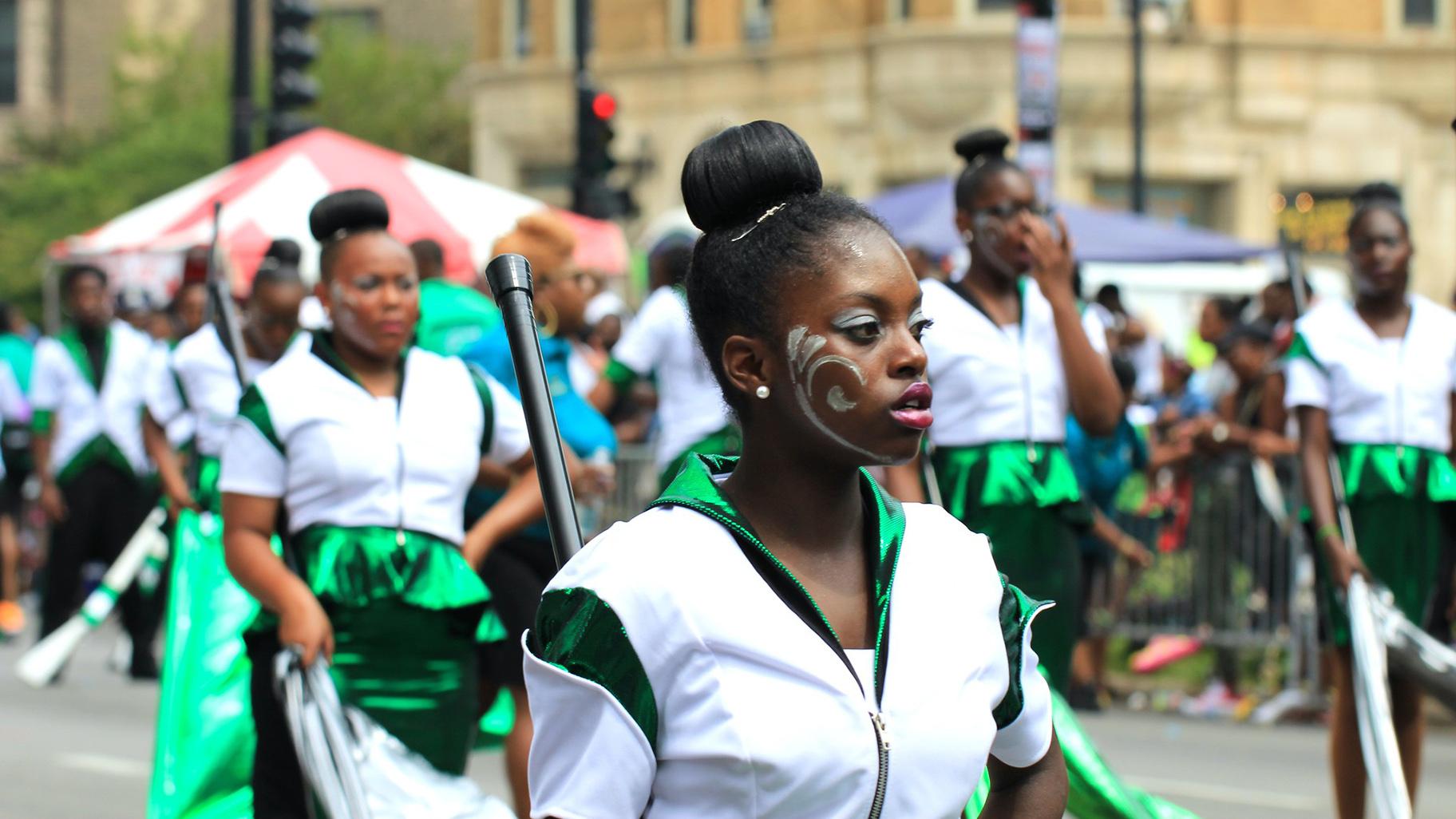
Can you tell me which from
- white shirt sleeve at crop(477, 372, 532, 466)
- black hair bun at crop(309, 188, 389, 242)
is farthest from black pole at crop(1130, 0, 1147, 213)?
black hair bun at crop(309, 188, 389, 242)

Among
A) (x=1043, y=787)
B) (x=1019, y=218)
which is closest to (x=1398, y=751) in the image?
(x=1019, y=218)

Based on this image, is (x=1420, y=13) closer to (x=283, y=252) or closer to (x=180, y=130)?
(x=180, y=130)

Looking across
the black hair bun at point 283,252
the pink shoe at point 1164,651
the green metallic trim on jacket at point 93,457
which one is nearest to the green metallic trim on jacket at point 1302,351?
the black hair bun at point 283,252

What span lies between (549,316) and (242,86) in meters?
12.1

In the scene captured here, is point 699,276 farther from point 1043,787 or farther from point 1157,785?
point 1157,785

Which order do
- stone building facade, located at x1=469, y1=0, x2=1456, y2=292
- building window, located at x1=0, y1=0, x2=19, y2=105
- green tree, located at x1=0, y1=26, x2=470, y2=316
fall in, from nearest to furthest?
stone building facade, located at x1=469, y1=0, x2=1456, y2=292, green tree, located at x1=0, y1=26, x2=470, y2=316, building window, located at x1=0, y1=0, x2=19, y2=105

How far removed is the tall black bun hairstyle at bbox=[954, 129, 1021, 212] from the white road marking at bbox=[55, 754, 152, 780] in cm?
468

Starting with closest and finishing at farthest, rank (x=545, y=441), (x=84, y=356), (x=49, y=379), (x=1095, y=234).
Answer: (x=545, y=441) → (x=84, y=356) → (x=49, y=379) → (x=1095, y=234)

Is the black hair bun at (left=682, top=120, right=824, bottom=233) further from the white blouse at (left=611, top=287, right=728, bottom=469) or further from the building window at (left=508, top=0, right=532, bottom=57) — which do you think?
the building window at (left=508, top=0, right=532, bottom=57)

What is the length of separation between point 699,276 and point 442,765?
2.62m

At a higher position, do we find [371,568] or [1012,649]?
[1012,649]

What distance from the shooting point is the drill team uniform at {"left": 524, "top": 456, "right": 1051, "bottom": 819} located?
2498 millimetres

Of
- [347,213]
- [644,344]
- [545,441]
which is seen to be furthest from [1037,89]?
[545,441]

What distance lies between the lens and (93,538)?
41.7 ft
